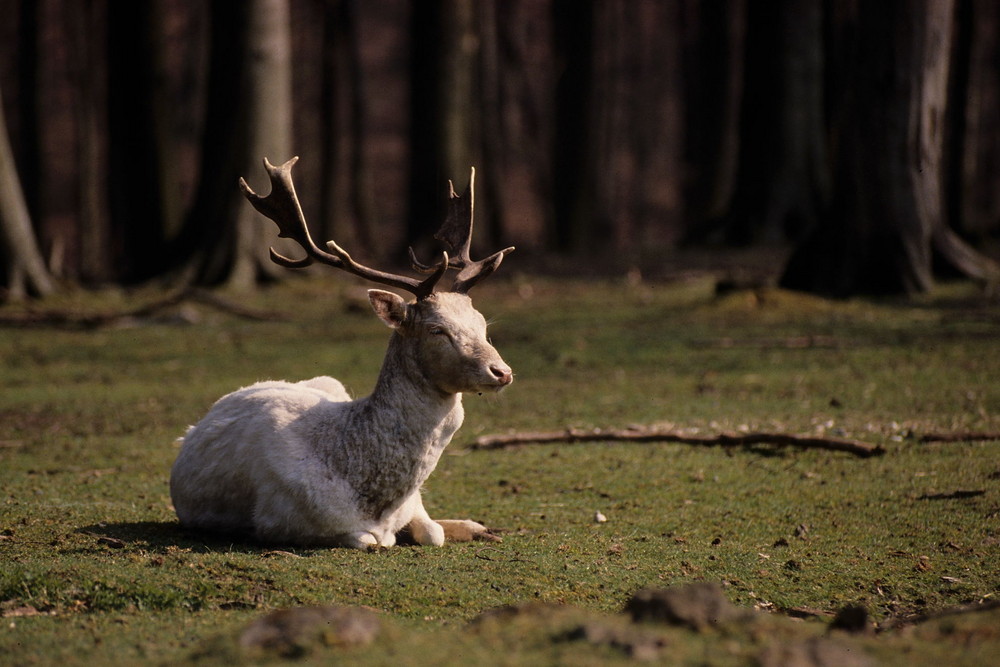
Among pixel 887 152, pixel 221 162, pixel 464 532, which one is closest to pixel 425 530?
pixel 464 532

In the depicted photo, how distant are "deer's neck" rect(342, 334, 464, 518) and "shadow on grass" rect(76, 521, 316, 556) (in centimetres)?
52

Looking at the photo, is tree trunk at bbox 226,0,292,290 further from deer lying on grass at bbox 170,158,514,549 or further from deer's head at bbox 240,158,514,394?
deer lying on grass at bbox 170,158,514,549

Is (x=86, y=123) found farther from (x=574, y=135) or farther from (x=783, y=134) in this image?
(x=783, y=134)

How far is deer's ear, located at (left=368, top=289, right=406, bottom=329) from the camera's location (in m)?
6.45

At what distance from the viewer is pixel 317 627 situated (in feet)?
13.6

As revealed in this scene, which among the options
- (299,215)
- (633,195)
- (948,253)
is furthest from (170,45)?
(299,215)

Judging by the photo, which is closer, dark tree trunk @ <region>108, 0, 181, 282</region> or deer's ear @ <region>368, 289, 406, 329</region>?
deer's ear @ <region>368, 289, 406, 329</region>

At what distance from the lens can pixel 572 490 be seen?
8.01 m

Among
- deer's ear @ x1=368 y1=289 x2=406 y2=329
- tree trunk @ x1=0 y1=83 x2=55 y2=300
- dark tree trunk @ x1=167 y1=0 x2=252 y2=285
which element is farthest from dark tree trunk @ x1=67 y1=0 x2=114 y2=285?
deer's ear @ x1=368 y1=289 x2=406 y2=329

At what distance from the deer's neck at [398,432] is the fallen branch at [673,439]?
8.88 feet

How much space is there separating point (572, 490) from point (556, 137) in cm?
2302

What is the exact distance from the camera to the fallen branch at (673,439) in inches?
334

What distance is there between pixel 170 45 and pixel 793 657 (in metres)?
48.9

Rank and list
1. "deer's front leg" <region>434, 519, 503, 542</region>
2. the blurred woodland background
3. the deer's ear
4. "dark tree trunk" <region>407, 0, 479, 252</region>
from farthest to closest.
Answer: "dark tree trunk" <region>407, 0, 479, 252</region> < the blurred woodland background < "deer's front leg" <region>434, 519, 503, 542</region> < the deer's ear
